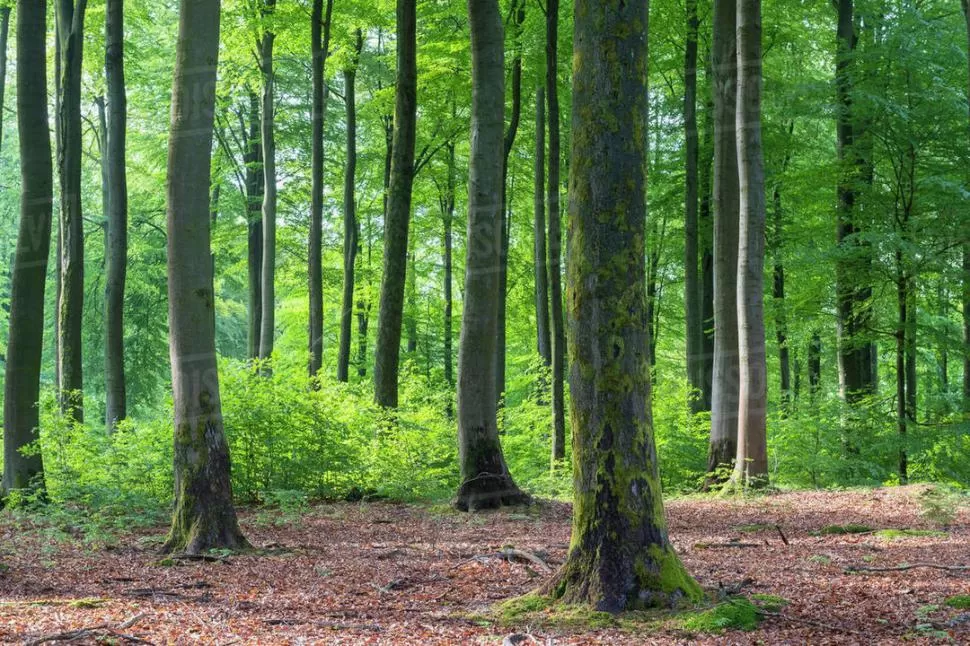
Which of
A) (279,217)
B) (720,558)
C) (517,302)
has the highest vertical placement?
(279,217)

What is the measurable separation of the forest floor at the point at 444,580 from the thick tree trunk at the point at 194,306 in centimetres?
49

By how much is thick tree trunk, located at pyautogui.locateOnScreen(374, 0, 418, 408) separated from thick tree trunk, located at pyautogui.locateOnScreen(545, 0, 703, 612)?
8718 millimetres

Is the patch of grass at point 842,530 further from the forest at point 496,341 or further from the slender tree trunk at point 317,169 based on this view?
the slender tree trunk at point 317,169

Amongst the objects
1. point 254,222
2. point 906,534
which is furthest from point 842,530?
point 254,222

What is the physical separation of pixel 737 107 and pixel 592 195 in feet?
26.5

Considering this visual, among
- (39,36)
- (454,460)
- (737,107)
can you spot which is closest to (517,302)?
(454,460)

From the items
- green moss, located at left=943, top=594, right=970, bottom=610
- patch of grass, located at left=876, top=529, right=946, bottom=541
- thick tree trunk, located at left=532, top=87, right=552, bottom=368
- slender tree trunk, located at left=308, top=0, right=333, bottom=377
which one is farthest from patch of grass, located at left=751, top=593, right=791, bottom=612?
slender tree trunk, located at left=308, top=0, right=333, bottom=377

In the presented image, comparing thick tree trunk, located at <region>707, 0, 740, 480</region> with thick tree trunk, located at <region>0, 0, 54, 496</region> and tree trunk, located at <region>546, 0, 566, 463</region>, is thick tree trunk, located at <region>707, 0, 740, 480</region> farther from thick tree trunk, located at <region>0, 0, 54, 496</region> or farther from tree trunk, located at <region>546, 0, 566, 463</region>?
thick tree trunk, located at <region>0, 0, 54, 496</region>

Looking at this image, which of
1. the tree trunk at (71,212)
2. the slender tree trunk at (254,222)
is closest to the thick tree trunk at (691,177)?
the tree trunk at (71,212)

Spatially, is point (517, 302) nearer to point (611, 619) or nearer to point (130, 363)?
point (130, 363)

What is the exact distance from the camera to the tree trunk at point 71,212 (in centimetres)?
1336

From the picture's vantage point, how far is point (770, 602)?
206 inches

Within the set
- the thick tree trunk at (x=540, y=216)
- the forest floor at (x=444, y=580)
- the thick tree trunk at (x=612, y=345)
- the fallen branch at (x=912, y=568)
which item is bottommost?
the forest floor at (x=444, y=580)

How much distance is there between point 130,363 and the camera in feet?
88.0
